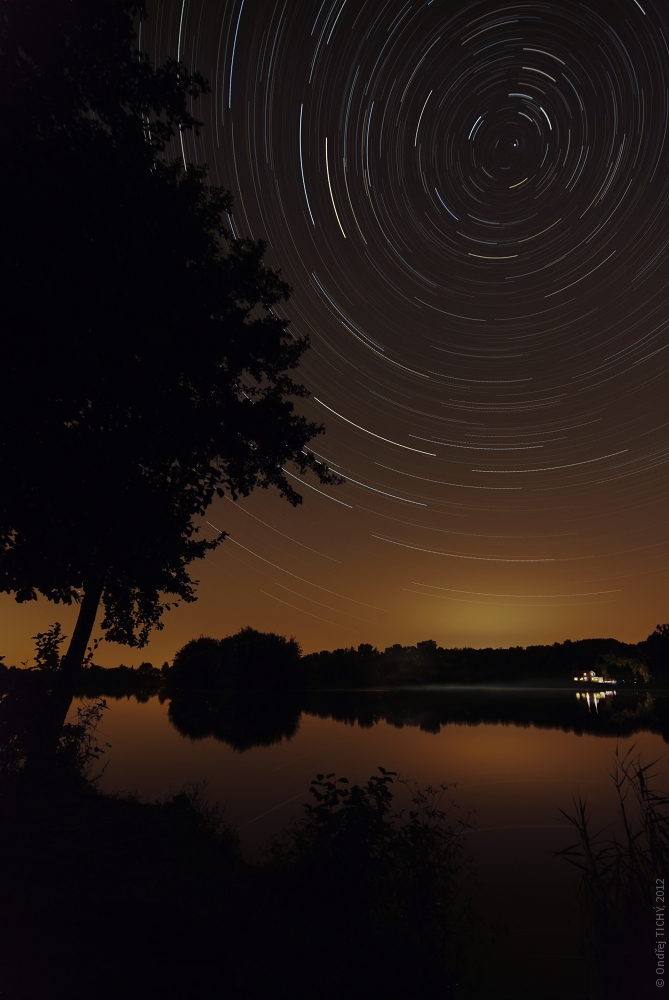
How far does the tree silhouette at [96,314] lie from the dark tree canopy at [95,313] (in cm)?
2

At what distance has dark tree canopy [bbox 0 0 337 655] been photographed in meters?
6.71

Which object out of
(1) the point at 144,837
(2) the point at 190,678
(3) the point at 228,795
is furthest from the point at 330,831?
(2) the point at 190,678

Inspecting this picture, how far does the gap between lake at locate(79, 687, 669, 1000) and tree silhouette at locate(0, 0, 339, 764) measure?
8557mm

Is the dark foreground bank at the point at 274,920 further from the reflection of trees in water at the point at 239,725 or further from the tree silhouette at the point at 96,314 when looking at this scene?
the reflection of trees in water at the point at 239,725

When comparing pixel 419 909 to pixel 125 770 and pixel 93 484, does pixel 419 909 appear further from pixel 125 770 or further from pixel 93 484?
pixel 125 770

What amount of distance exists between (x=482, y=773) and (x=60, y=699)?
2043 cm

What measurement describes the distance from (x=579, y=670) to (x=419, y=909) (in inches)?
7059

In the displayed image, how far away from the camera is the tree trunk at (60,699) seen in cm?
1233

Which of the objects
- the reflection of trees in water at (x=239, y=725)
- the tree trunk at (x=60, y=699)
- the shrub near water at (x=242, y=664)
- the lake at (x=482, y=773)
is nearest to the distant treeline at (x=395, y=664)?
the shrub near water at (x=242, y=664)

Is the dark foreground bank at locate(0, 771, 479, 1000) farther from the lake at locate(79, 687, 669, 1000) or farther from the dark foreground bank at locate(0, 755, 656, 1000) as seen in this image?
the lake at locate(79, 687, 669, 1000)

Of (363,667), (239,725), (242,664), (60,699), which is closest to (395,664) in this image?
(363,667)

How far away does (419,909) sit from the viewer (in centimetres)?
827

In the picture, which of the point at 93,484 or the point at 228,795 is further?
the point at 228,795

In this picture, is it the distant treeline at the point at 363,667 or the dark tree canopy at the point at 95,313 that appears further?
the distant treeline at the point at 363,667
